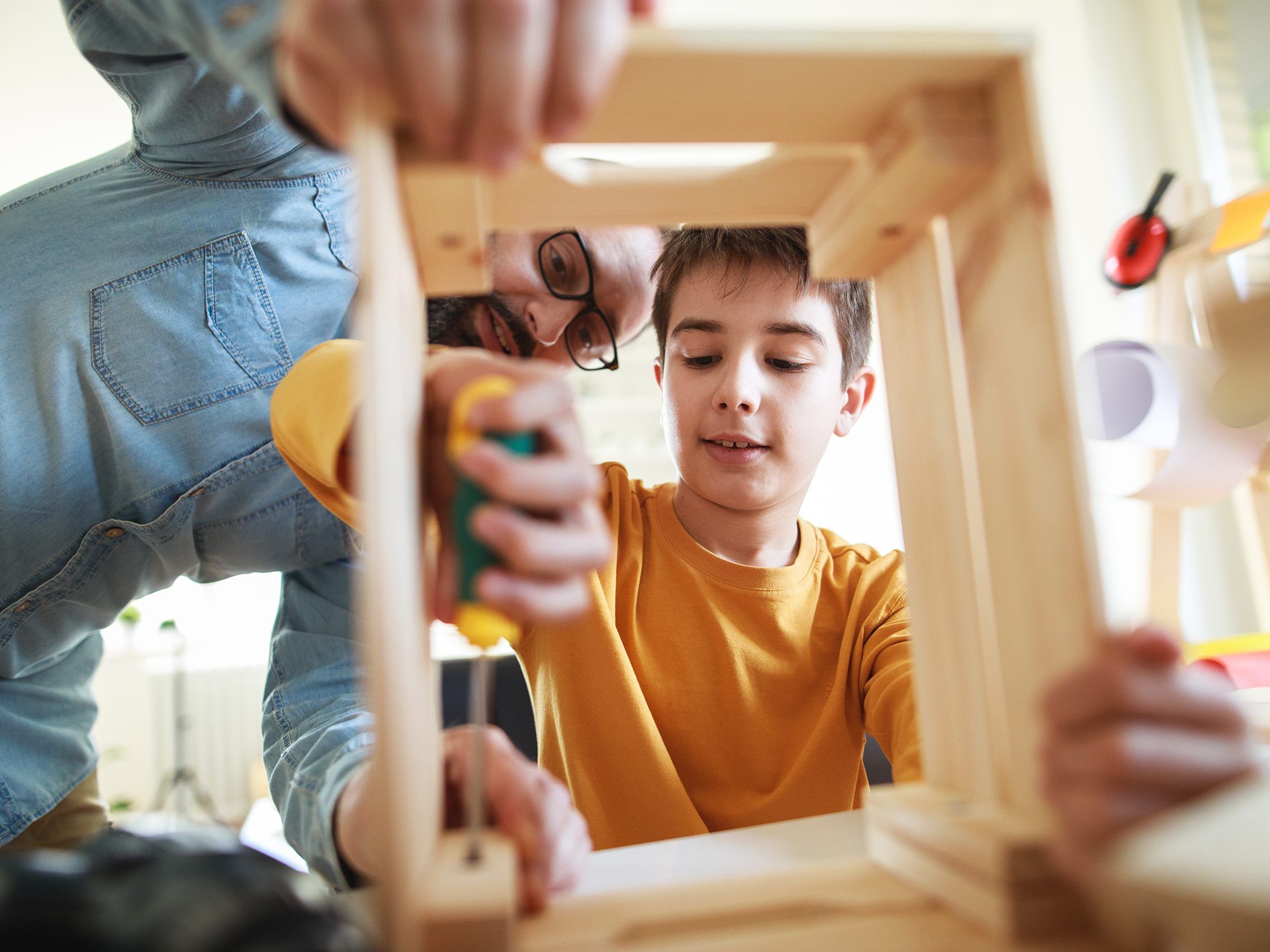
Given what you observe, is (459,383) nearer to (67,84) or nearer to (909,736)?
(909,736)

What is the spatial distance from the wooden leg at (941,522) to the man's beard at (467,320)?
2.07ft

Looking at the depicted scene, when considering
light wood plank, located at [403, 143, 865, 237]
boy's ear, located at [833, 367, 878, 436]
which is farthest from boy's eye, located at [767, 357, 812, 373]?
light wood plank, located at [403, 143, 865, 237]

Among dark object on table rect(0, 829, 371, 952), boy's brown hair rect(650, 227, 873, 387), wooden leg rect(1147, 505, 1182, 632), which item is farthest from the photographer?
wooden leg rect(1147, 505, 1182, 632)

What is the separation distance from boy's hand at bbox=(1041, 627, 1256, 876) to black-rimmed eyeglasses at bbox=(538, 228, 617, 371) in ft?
2.70

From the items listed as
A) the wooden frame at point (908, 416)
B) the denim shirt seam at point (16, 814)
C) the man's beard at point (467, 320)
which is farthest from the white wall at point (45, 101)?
the wooden frame at point (908, 416)

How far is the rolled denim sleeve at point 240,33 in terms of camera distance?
0.40 meters

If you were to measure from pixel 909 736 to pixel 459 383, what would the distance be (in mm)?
541

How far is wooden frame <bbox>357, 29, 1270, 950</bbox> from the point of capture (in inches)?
14.1

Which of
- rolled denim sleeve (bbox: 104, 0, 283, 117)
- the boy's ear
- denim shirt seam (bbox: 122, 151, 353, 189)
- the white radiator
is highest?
denim shirt seam (bbox: 122, 151, 353, 189)

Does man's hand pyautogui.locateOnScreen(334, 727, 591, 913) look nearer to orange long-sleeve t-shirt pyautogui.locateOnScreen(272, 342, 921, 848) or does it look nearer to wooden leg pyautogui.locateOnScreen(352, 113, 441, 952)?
wooden leg pyautogui.locateOnScreen(352, 113, 441, 952)

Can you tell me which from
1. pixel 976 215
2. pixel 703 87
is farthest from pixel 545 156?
pixel 976 215

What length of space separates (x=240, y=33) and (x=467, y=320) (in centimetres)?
70

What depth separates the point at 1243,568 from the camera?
6.97 feet

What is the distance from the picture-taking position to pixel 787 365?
96 centimetres
